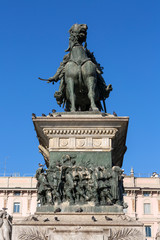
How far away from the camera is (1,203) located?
69188 millimetres

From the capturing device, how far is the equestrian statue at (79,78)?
15820 millimetres

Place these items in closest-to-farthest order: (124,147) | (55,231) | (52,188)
A: (55,231) → (52,188) → (124,147)

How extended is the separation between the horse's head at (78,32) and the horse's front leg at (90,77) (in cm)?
111

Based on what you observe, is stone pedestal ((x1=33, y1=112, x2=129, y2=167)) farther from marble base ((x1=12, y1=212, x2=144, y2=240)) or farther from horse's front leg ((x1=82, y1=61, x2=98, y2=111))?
marble base ((x1=12, y1=212, x2=144, y2=240))

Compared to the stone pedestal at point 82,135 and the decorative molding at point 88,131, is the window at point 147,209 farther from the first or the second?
the decorative molding at point 88,131

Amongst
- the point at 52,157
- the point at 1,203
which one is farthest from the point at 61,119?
the point at 1,203

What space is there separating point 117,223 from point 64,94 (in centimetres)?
579

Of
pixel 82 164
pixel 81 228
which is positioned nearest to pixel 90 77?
pixel 82 164

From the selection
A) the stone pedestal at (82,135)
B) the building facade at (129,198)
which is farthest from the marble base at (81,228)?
the building facade at (129,198)

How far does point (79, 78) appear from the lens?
1594 cm

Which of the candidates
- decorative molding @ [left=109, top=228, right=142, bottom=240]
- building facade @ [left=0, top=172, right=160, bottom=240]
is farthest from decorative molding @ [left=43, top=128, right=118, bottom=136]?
building facade @ [left=0, top=172, right=160, bottom=240]

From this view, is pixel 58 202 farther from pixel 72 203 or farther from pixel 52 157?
pixel 52 157

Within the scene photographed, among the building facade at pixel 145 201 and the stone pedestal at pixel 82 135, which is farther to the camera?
the building facade at pixel 145 201

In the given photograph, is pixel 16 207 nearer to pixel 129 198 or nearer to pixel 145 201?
pixel 129 198
